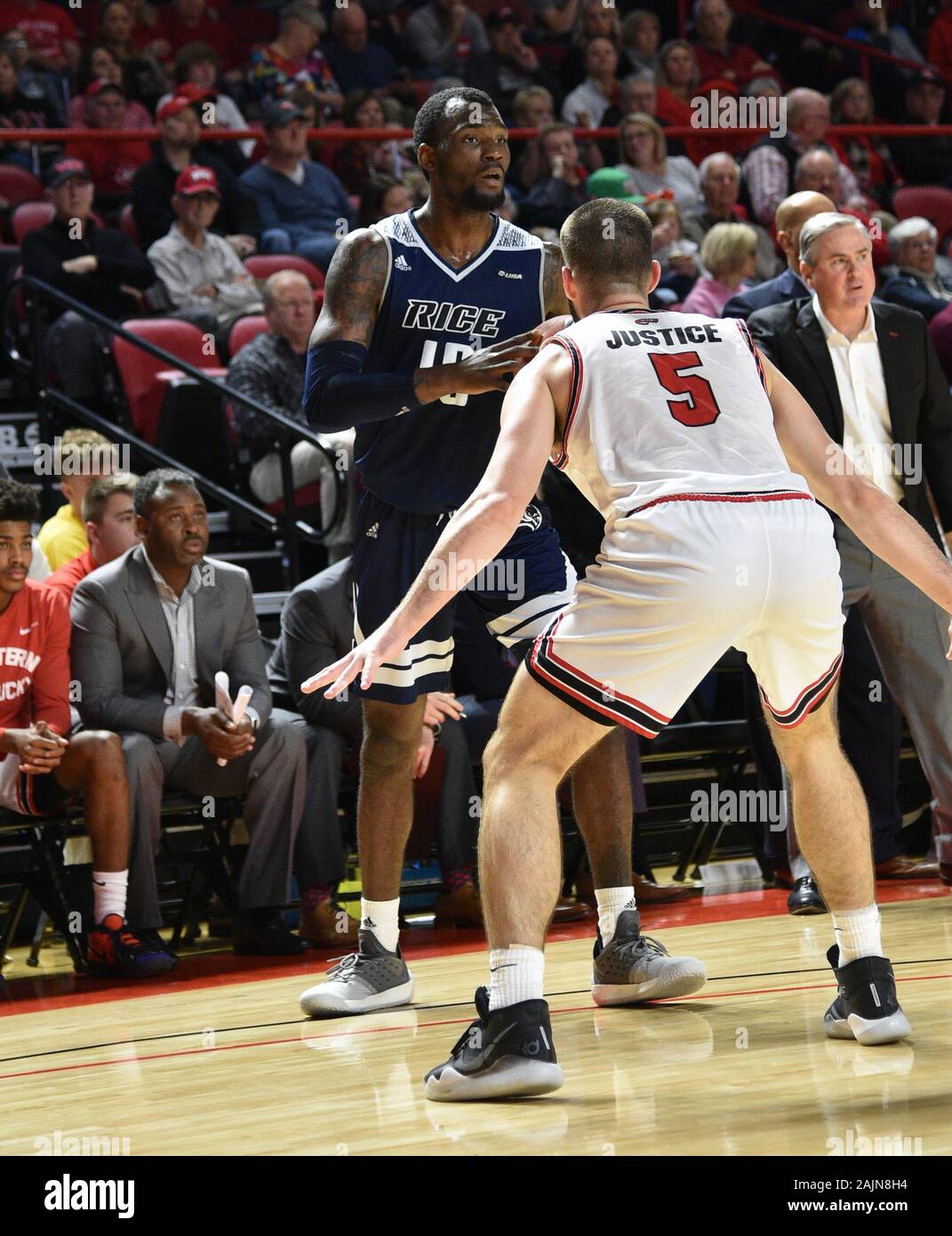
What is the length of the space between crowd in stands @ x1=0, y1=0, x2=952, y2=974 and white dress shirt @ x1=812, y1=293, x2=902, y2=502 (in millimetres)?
508

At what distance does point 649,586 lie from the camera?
3023 mm

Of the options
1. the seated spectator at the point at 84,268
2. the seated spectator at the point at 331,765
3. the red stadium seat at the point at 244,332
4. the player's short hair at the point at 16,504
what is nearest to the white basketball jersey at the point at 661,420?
the seated spectator at the point at 331,765

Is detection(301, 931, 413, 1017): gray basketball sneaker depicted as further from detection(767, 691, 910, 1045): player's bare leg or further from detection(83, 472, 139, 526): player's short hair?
detection(83, 472, 139, 526): player's short hair

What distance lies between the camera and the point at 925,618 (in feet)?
17.8

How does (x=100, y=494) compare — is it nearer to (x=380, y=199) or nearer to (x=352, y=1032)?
(x=352, y=1032)

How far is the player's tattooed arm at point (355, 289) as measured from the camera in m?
4.14

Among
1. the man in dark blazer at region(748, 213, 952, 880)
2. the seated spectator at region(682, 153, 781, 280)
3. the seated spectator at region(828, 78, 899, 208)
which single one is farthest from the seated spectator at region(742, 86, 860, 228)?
the man in dark blazer at region(748, 213, 952, 880)

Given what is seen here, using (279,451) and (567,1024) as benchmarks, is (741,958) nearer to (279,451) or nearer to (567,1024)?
(567,1024)

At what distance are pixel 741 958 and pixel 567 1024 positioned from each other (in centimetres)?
90

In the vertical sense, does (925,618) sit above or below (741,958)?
above

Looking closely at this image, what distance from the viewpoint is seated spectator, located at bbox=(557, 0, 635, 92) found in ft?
37.9

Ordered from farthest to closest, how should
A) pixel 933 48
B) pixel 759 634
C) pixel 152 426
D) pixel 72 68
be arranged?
pixel 933 48 → pixel 72 68 → pixel 152 426 → pixel 759 634
